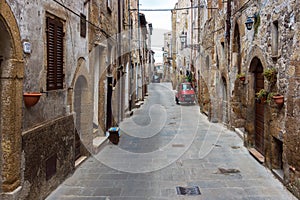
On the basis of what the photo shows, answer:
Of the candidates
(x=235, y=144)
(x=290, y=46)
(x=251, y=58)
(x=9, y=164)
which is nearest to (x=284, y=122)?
(x=290, y=46)

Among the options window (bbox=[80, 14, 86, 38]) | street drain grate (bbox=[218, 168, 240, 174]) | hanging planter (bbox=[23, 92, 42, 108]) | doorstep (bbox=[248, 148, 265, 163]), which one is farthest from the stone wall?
doorstep (bbox=[248, 148, 265, 163])

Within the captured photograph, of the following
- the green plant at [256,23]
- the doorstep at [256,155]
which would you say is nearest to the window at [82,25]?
the green plant at [256,23]

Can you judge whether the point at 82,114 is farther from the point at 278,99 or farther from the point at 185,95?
the point at 185,95

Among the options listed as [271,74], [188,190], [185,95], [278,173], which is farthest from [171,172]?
[185,95]

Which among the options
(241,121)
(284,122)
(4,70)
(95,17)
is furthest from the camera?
(241,121)

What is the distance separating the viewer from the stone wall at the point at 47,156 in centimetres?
473

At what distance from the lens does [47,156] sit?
5477 millimetres

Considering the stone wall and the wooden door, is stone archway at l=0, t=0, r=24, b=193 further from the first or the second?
the wooden door

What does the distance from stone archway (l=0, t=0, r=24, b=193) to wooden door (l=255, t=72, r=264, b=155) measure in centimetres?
634

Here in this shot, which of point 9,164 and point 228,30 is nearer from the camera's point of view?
point 9,164

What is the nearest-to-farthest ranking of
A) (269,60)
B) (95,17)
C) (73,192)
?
(73,192), (269,60), (95,17)

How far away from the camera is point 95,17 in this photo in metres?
8.79

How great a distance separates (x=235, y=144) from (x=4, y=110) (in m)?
7.53

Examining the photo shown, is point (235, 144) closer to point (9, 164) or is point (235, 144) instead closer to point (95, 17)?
point (95, 17)
